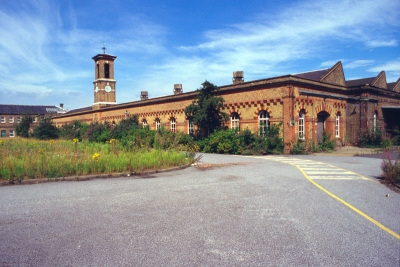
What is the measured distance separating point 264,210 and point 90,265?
3686mm

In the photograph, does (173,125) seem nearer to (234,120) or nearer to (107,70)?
(234,120)

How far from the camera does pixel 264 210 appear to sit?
6.52 m

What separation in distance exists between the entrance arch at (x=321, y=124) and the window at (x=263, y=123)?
14.5 ft

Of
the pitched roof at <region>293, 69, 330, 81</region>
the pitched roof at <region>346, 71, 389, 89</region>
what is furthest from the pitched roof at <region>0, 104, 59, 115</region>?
the pitched roof at <region>346, 71, 389, 89</region>

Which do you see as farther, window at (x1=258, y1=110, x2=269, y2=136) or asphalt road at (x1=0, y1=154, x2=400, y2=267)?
window at (x1=258, y1=110, x2=269, y2=136)

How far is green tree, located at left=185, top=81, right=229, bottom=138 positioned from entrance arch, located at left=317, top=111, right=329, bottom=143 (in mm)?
6834

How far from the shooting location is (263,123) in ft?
73.0

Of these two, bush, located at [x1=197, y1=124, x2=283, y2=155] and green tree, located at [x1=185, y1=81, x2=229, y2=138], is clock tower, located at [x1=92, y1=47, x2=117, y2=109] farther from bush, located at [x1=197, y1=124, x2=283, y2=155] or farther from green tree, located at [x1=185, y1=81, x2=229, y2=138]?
bush, located at [x1=197, y1=124, x2=283, y2=155]

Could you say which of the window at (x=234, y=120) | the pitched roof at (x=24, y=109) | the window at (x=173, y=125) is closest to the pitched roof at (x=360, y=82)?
the window at (x=234, y=120)

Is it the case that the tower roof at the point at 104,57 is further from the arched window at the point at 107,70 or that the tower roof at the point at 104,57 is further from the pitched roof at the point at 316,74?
the pitched roof at the point at 316,74

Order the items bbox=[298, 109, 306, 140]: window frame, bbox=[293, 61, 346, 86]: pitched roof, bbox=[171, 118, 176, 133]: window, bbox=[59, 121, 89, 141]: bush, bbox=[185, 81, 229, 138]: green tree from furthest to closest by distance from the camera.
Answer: bbox=[59, 121, 89, 141]: bush
bbox=[171, 118, 176, 133]: window
bbox=[293, 61, 346, 86]: pitched roof
bbox=[185, 81, 229, 138]: green tree
bbox=[298, 109, 306, 140]: window frame

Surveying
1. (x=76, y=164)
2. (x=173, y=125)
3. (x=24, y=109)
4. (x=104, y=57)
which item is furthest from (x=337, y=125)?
(x=24, y=109)

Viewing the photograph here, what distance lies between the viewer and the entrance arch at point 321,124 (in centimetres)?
2370

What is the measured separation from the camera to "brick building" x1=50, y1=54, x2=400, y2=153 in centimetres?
2105
